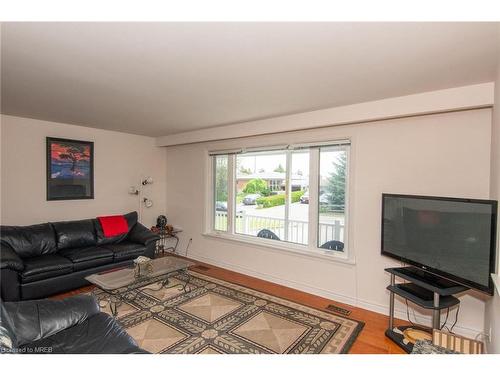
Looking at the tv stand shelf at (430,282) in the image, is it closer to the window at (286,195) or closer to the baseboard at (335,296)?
the baseboard at (335,296)

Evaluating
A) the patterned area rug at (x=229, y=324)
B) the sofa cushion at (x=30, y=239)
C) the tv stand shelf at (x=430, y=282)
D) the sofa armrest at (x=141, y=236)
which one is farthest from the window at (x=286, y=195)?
the sofa cushion at (x=30, y=239)

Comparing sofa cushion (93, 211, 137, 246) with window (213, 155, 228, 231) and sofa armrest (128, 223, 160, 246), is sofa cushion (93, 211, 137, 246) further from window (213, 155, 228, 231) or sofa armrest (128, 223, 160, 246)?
window (213, 155, 228, 231)

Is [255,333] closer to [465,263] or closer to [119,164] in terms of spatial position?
[465,263]

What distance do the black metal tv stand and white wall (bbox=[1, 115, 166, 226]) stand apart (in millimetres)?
4470

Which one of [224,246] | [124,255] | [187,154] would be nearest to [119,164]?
[187,154]

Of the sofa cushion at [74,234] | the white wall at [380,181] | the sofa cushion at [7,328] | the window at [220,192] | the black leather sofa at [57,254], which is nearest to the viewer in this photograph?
the sofa cushion at [7,328]

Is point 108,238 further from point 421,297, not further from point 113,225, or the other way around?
point 421,297

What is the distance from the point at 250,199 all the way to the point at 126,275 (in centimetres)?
213

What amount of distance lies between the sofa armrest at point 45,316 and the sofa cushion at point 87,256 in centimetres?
153

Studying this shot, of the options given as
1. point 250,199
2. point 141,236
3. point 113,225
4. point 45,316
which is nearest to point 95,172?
point 113,225

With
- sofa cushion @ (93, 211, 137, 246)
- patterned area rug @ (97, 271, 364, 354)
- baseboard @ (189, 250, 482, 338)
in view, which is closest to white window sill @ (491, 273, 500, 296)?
baseboard @ (189, 250, 482, 338)

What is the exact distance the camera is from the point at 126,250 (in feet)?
12.7

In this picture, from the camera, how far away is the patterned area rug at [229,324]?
7.45ft

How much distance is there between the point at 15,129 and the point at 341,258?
4.72 m
